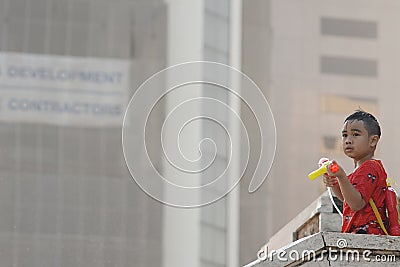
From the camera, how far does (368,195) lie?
3.89 metres

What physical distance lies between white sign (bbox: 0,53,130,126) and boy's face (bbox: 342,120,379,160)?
23.3 metres

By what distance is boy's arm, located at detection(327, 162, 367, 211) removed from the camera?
374 centimetres

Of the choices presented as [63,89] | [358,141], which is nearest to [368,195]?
[358,141]

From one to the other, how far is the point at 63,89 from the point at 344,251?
24173mm

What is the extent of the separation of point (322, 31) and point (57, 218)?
853 cm

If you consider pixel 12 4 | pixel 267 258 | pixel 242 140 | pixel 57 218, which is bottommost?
pixel 267 258

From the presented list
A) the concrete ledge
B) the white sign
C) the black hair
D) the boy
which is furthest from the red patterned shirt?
the white sign

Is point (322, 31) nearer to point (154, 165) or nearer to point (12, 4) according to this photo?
point (154, 165)

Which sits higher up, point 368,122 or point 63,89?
point 63,89

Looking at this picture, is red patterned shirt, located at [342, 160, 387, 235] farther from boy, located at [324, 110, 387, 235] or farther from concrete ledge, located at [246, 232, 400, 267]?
concrete ledge, located at [246, 232, 400, 267]

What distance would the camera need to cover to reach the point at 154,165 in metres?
27.6

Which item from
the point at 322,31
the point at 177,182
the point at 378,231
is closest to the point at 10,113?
the point at 177,182

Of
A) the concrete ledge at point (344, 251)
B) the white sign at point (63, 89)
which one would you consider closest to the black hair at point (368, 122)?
the concrete ledge at point (344, 251)

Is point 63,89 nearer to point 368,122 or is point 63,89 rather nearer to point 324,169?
point 368,122
